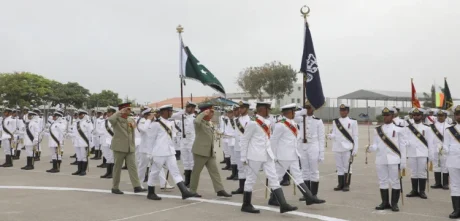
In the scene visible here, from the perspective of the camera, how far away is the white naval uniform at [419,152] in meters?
9.94

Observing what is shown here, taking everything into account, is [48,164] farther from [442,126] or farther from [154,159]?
[442,126]

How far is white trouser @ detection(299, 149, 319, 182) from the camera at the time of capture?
9367 millimetres

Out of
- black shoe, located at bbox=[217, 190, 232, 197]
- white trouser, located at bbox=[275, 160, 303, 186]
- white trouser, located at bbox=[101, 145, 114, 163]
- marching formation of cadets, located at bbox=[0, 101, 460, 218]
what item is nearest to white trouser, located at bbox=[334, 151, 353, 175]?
marching formation of cadets, located at bbox=[0, 101, 460, 218]

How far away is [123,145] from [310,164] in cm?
416

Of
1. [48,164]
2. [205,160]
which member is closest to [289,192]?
[205,160]

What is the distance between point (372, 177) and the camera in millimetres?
12523

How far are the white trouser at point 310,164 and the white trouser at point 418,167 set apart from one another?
227cm

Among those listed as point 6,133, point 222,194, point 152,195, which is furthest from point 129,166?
point 6,133

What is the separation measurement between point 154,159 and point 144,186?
2.03 metres

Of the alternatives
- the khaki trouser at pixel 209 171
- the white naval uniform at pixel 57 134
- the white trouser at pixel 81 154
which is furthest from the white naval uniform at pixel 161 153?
the white naval uniform at pixel 57 134

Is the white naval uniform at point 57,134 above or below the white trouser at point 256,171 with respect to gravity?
above

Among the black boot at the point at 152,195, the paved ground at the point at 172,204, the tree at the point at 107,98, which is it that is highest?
the tree at the point at 107,98

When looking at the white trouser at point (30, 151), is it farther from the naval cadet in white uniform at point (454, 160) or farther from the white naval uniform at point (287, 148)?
the naval cadet in white uniform at point (454, 160)

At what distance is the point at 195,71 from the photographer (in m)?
12.0
